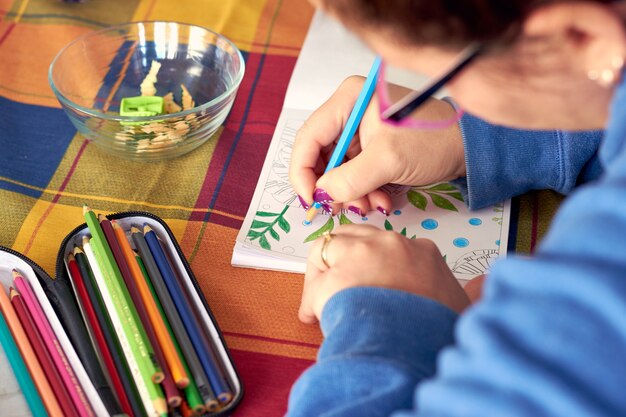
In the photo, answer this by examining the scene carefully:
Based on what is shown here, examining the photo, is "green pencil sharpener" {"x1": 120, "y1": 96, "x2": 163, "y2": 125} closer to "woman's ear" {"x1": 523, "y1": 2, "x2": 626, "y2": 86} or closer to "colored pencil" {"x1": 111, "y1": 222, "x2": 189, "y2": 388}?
"colored pencil" {"x1": 111, "y1": 222, "x2": 189, "y2": 388}

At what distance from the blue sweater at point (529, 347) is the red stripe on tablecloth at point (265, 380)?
0.22 ft

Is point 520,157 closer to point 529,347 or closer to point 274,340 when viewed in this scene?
point 274,340

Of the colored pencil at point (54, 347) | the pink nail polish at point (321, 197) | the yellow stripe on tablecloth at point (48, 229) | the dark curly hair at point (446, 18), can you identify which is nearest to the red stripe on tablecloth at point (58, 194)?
the yellow stripe on tablecloth at point (48, 229)

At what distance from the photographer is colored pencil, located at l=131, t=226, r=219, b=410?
0.71m

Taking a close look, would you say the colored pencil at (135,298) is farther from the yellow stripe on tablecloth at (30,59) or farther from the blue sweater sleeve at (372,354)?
the yellow stripe on tablecloth at (30,59)

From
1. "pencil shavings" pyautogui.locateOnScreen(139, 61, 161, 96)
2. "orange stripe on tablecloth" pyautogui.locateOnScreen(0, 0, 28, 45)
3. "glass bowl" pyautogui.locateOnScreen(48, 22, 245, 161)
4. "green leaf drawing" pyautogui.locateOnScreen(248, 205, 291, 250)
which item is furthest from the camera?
"orange stripe on tablecloth" pyautogui.locateOnScreen(0, 0, 28, 45)

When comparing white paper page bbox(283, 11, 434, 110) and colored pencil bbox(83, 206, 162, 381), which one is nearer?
colored pencil bbox(83, 206, 162, 381)

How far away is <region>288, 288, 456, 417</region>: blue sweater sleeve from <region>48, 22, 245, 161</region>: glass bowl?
0.38 m

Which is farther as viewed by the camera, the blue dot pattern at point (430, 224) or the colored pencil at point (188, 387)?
the blue dot pattern at point (430, 224)

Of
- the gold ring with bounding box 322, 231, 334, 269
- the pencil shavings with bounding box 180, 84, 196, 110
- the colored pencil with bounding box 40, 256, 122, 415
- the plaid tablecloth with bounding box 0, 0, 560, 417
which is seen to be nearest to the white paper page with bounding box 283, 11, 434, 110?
the plaid tablecloth with bounding box 0, 0, 560, 417

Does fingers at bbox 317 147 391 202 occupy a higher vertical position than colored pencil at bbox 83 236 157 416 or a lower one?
higher

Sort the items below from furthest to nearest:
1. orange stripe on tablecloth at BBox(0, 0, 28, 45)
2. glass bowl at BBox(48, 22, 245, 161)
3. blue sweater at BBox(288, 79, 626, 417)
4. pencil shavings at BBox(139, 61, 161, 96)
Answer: orange stripe on tablecloth at BBox(0, 0, 28, 45) < pencil shavings at BBox(139, 61, 161, 96) < glass bowl at BBox(48, 22, 245, 161) < blue sweater at BBox(288, 79, 626, 417)

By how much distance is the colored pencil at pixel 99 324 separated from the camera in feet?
2.35

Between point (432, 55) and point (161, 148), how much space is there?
51cm
